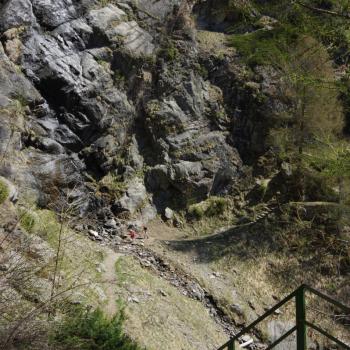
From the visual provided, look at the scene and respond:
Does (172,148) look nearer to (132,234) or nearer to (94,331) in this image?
(132,234)

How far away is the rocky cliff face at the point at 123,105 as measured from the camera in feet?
46.3

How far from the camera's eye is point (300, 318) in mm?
3518

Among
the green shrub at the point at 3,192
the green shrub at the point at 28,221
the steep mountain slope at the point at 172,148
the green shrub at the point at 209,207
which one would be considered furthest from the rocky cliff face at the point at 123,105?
the green shrub at the point at 28,221

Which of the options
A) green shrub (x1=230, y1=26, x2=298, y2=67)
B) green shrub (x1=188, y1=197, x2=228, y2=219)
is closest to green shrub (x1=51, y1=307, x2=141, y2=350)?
green shrub (x1=188, y1=197, x2=228, y2=219)

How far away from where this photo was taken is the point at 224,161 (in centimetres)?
1817

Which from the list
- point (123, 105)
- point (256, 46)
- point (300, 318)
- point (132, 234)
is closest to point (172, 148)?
point (123, 105)

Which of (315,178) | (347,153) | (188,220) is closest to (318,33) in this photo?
(347,153)

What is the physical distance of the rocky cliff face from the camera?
1412cm

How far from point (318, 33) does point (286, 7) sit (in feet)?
1.82

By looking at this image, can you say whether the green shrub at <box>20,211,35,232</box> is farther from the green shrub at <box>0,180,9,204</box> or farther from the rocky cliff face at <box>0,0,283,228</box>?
the rocky cliff face at <box>0,0,283,228</box>

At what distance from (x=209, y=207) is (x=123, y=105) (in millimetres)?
4972

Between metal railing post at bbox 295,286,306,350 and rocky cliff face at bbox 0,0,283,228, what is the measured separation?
32.9 ft

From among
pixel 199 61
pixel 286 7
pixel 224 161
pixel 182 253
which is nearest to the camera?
pixel 286 7

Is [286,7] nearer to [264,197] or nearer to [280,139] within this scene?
[280,139]
